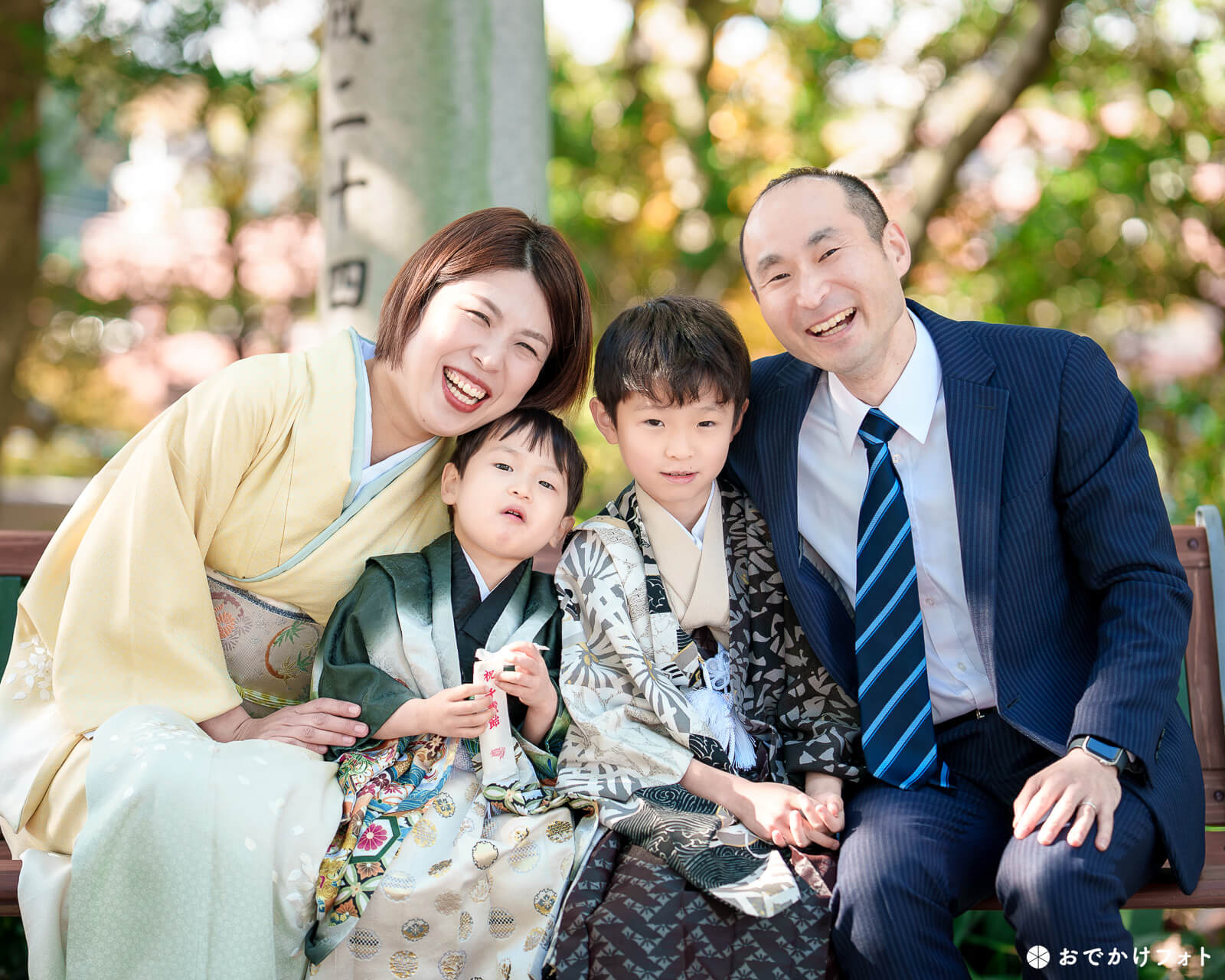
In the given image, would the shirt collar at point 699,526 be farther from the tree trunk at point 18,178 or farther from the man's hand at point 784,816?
the tree trunk at point 18,178

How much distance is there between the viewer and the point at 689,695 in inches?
102

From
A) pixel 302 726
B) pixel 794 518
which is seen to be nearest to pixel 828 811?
pixel 794 518

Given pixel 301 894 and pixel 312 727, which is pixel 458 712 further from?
pixel 301 894

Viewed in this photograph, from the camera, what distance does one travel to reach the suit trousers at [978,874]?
6.76 ft

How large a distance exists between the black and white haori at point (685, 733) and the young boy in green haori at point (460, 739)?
3.6 inches

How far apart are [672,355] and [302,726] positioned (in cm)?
122

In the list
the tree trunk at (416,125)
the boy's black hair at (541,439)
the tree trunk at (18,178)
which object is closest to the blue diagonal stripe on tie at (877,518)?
the boy's black hair at (541,439)

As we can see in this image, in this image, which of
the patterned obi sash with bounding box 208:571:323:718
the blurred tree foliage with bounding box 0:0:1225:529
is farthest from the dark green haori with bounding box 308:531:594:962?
the blurred tree foliage with bounding box 0:0:1225:529

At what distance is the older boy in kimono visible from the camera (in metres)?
2.18

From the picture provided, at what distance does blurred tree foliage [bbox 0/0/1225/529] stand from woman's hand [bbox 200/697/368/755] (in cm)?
417

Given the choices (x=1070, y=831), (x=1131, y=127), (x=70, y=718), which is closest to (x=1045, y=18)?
(x=1131, y=127)

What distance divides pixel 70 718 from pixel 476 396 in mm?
1175

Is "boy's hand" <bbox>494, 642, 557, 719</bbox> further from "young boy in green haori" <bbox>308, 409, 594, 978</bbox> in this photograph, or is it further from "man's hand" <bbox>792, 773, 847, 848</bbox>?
"man's hand" <bbox>792, 773, 847, 848</bbox>

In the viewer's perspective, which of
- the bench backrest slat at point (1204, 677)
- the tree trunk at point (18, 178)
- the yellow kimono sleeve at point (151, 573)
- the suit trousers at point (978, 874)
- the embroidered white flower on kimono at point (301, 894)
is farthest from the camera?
the tree trunk at point (18, 178)
